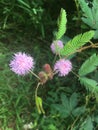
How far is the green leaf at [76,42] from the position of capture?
2023 mm

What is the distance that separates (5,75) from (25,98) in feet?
0.67

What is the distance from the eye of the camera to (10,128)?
241 cm

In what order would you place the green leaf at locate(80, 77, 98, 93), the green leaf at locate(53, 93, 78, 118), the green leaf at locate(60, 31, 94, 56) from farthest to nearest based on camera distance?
the green leaf at locate(53, 93, 78, 118) → the green leaf at locate(80, 77, 98, 93) → the green leaf at locate(60, 31, 94, 56)

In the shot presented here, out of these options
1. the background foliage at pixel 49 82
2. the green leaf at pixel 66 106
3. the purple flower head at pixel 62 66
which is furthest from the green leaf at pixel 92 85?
the green leaf at pixel 66 106

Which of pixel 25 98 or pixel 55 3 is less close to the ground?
pixel 55 3

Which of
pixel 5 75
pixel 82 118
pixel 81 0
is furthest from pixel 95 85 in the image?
pixel 5 75

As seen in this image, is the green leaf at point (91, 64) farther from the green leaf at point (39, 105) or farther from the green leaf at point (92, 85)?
the green leaf at point (39, 105)

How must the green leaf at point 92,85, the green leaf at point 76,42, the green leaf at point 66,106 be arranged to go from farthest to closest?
the green leaf at point 66,106 → the green leaf at point 92,85 → the green leaf at point 76,42

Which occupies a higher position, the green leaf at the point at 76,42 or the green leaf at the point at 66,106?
the green leaf at the point at 76,42

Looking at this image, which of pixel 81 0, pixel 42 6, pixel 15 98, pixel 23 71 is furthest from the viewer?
pixel 42 6

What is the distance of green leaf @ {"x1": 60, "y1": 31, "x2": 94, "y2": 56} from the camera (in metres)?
2.02

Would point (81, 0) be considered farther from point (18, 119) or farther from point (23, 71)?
point (18, 119)

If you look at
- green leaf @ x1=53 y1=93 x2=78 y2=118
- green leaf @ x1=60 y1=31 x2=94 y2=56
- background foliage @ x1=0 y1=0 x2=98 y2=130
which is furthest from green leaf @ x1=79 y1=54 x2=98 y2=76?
green leaf @ x1=53 y1=93 x2=78 y2=118

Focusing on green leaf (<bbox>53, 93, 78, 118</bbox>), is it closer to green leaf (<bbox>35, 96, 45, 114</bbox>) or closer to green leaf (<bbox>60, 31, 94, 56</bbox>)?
green leaf (<bbox>35, 96, 45, 114</bbox>)
